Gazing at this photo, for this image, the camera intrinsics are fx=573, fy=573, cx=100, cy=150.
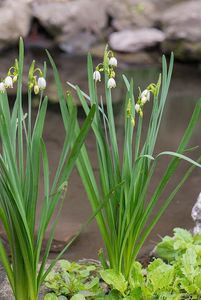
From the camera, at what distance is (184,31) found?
7484mm

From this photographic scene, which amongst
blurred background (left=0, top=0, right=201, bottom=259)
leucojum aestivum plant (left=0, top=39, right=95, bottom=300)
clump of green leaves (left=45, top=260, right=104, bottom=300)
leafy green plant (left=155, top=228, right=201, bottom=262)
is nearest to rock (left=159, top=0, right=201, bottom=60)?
blurred background (left=0, top=0, right=201, bottom=259)

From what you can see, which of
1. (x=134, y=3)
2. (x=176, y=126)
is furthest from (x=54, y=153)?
(x=134, y=3)

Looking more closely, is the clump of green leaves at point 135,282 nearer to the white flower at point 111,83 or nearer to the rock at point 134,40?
the white flower at point 111,83

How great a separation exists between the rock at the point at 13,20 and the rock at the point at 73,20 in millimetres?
175

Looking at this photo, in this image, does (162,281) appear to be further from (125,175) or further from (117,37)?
(117,37)

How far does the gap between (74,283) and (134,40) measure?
19.9 feet

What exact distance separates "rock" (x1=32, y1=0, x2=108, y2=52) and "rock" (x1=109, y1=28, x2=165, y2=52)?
0.34m

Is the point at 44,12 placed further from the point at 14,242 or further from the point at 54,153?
the point at 14,242

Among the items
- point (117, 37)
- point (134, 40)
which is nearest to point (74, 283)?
point (134, 40)

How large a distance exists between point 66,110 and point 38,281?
529 mm

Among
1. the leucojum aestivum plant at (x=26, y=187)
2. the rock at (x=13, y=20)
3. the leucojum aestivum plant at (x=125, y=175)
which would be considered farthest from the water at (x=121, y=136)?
the leucojum aestivum plant at (x=26, y=187)

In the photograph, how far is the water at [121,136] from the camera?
3.15 m

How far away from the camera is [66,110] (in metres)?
1.77

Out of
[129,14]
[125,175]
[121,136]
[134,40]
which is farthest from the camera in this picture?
[129,14]
